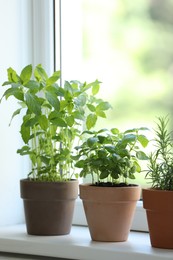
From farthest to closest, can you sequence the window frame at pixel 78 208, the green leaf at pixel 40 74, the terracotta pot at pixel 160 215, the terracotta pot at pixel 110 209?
the window frame at pixel 78 208, the green leaf at pixel 40 74, the terracotta pot at pixel 110 209, the terracotta pot at pixel 160 215

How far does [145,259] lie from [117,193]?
205mm

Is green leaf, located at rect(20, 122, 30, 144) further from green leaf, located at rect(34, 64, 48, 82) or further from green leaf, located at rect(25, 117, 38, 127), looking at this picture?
green leaf, located at rect(34, 64, 48, 82)

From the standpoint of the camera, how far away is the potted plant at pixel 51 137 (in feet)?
5.81

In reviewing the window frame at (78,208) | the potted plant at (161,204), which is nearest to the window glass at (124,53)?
the window frame at (78,208)

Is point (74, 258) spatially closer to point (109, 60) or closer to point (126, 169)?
point (126, 169)

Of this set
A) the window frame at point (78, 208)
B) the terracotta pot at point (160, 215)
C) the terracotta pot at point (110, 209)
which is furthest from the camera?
the window frame at point (78, 208)

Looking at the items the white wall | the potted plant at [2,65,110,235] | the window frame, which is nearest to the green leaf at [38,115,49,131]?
the potted plant at [2,65,110,235]

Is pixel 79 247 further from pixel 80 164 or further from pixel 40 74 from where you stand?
pixel 40 74

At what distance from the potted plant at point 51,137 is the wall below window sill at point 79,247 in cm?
6

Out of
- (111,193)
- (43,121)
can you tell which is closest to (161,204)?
(111,193)

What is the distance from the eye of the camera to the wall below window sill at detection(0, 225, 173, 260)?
5.29ft

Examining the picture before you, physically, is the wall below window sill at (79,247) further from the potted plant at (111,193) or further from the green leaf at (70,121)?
the green leaf at (70,121)

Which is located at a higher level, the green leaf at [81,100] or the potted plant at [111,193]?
the green leaf at [81,100]

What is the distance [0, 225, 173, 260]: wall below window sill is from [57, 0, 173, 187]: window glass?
29 cm
